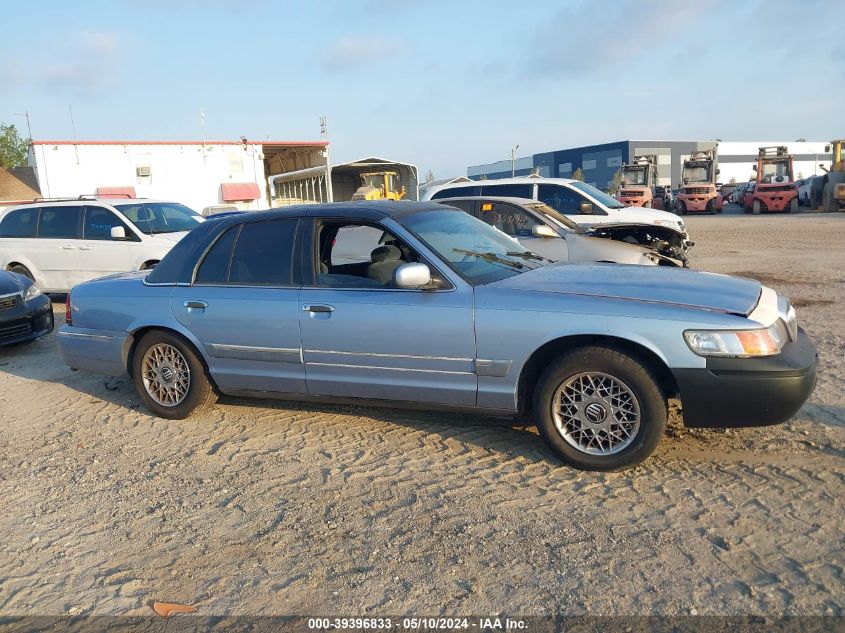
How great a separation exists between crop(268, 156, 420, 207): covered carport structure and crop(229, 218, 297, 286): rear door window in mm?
25017

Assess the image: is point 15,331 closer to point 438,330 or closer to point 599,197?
point 438,330

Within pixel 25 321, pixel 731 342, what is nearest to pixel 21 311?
pixel 25 321

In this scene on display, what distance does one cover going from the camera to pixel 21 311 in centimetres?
778

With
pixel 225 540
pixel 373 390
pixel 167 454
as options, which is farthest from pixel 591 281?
pixel 167 454

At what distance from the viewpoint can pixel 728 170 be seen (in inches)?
3349

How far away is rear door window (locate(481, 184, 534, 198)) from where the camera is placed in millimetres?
11742

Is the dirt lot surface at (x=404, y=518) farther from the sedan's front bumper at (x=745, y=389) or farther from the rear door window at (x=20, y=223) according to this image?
the rear door window at (x=20, y=223)

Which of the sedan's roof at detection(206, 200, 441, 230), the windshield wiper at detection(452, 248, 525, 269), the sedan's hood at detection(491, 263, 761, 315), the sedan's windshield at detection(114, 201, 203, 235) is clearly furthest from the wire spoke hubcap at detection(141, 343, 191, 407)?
the sedan's windshield at detection(114, 201, 203, 235)

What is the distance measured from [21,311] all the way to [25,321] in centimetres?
12

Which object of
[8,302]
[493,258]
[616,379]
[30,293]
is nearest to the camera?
[616,379]

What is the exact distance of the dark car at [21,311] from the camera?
7.65 meters

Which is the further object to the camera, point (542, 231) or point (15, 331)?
point (542, 231)

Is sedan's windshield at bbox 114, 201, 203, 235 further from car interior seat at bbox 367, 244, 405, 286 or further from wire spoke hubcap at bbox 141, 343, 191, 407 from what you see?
car interior seat at bbox 367, 244, 405, 286

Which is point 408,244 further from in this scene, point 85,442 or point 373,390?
point 85,442
